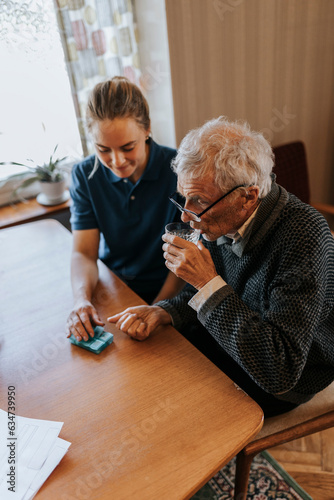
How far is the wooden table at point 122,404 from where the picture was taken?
82 cm

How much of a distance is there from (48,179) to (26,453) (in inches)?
60.2

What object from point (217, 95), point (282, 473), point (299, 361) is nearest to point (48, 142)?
point (217, 95)

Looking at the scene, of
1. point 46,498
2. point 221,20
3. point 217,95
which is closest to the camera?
point 46,498

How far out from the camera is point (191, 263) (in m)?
1.10

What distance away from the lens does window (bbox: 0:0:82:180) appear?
185 centimetres

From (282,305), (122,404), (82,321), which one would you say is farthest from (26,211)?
(282,305)

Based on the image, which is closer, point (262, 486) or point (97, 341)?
point (97, 341)

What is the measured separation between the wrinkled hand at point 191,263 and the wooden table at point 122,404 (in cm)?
19

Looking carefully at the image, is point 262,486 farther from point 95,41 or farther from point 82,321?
point 95,41

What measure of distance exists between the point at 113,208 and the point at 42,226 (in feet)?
1.26

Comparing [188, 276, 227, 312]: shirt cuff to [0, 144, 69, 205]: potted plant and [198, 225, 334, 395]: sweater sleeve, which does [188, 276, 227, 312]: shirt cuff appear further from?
[0, 144, 69, 205]: potted plant

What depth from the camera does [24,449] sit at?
881 millimetres

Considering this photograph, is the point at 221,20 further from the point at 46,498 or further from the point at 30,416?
the point at 46,498

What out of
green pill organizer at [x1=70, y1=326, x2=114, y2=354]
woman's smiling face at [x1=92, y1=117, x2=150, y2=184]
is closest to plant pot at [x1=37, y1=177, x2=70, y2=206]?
woman's smiling face at [x1=92, y1=117, x2=150, y2=184]
